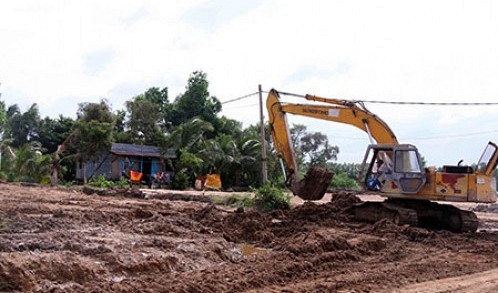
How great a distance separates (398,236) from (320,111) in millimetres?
5352

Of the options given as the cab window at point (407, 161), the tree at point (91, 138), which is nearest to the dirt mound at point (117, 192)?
the tree at point (91, 138)

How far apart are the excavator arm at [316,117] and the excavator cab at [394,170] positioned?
0.75 metres

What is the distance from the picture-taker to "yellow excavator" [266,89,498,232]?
15891 mm

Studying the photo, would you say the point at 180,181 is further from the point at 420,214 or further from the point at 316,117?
the point at 420,214

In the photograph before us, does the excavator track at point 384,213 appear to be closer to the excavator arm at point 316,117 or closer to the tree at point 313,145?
the excavator arm at point 316,117

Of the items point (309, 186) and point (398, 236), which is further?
point (309, 186)

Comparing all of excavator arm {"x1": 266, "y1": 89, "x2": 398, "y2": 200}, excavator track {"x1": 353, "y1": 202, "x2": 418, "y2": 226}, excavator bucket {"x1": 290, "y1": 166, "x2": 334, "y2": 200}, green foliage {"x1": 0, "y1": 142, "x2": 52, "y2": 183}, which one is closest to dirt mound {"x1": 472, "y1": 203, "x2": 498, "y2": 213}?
excavator track {"x1": 353, "y1": 202, "x2": 418, "y2": 226}

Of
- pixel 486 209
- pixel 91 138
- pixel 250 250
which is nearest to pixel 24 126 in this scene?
pixel 91 138

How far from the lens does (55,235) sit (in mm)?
9914

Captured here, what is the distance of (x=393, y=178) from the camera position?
1645cm

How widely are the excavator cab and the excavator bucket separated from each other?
3.84ft

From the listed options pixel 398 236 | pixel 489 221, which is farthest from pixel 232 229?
pixel 489 221

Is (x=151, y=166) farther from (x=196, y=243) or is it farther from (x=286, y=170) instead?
(x=196, y=243)

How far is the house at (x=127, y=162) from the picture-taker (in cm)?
3903
